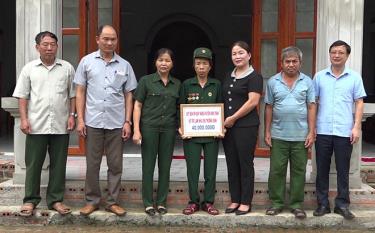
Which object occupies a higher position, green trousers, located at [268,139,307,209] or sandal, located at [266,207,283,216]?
green trousers, located at [268,139,307,209]

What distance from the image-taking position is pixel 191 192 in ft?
16.4

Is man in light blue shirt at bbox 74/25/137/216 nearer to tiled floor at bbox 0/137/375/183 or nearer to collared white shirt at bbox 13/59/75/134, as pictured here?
collared white shirt at bbox 13/59/75/134

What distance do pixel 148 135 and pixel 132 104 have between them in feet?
1.23

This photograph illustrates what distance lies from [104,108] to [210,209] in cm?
147

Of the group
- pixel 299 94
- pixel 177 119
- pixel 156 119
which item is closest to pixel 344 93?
pixel 299 94

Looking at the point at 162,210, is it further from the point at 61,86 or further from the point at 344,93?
the point at 344,93

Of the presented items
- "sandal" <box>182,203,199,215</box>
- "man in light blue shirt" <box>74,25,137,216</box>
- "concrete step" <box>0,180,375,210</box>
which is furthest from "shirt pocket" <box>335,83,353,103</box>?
"man in light blue shirt" <box>74,25,137,216</box>

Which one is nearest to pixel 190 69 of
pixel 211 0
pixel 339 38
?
pixel 211 0

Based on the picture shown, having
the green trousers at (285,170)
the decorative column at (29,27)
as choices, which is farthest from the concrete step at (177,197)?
the green trousers at (285,170)

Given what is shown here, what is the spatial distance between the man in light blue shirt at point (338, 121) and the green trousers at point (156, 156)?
1.52 m

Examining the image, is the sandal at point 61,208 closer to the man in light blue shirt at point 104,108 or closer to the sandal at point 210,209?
the man in light blue shirt at point 104,108

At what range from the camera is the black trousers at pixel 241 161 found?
484cm

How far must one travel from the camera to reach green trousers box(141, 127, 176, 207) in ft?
16.0

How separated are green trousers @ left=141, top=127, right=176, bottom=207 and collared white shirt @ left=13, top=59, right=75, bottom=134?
33.5 inches
